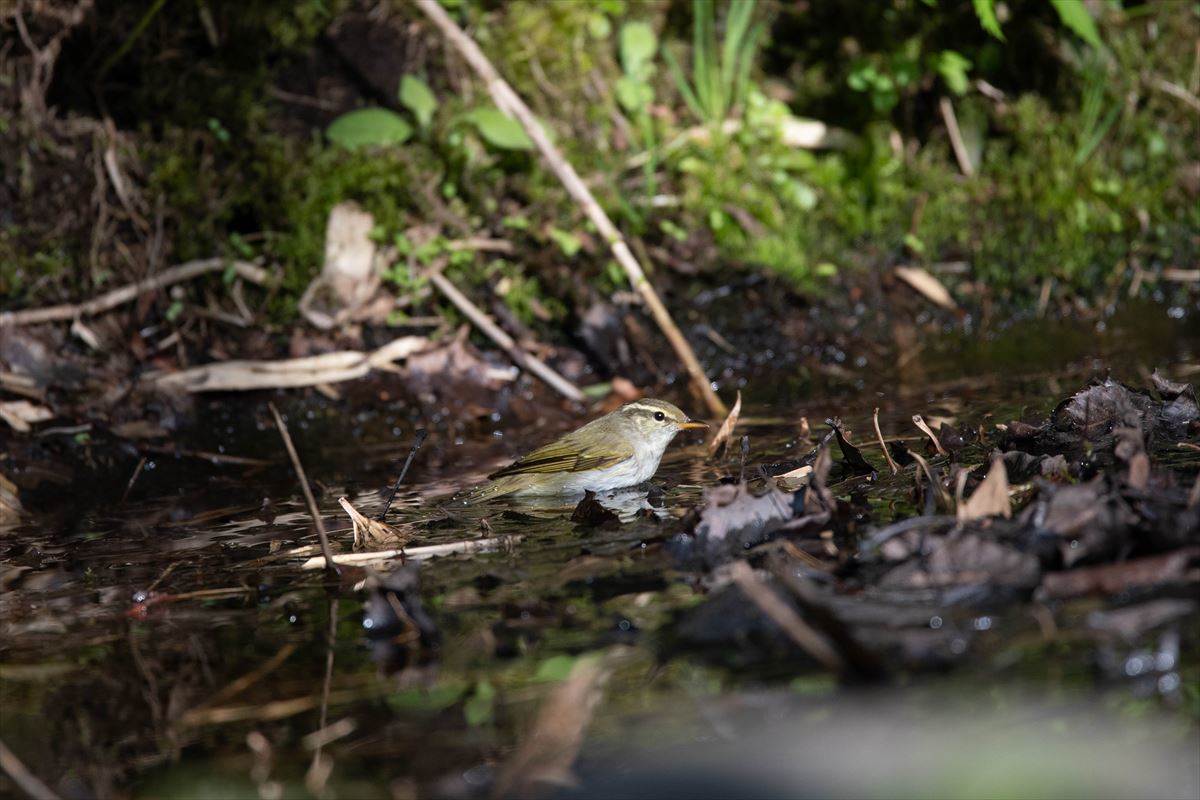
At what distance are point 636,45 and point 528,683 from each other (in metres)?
Answer: 6.97

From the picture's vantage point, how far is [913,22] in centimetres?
880

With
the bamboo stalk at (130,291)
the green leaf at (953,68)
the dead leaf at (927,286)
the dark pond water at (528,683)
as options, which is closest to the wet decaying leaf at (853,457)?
the dark pond water at (528,683)

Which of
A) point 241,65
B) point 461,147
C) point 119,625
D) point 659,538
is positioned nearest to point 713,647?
point 659,538

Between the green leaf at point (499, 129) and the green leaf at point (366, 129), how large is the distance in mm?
499

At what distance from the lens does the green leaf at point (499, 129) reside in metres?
7.91

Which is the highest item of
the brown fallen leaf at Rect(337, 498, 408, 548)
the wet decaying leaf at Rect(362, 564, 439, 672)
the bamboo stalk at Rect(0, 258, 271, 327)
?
the wet decaying leaf at Rect(362, 564, 439, 672)

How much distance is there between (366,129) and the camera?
794 centimetres

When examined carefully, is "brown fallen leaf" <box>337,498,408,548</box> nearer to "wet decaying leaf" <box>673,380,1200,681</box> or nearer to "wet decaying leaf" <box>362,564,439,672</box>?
"wet decaying leaf" <box>362,564,439,672</box>

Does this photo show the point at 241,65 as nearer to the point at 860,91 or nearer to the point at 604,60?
the point at 604,60

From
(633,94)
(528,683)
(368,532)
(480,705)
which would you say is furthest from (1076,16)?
(480,705)

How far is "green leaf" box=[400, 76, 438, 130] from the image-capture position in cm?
808

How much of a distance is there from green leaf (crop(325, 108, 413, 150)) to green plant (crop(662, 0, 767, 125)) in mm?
1944

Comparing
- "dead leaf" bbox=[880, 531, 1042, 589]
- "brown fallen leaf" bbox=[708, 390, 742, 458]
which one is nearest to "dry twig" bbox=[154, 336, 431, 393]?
"brown fallen leaf" bbox=[708, 390, 742, 458]

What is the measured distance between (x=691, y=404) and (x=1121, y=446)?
3594 millimetres
